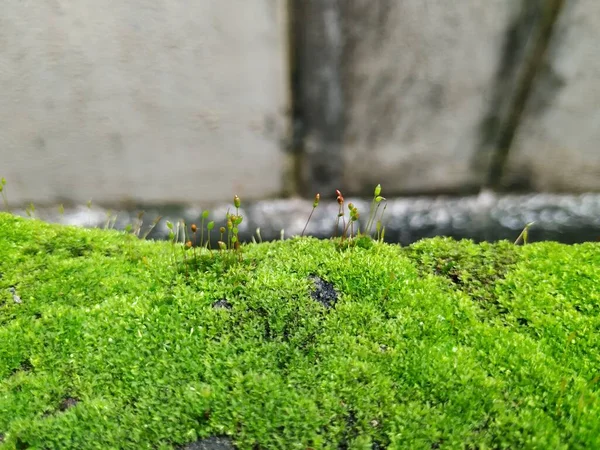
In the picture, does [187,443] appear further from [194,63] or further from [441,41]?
[441,41]

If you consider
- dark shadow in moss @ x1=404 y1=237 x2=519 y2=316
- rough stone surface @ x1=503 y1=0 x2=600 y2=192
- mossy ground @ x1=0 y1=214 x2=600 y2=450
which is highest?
rough stone surface @ x1=503 y1=0 x2=600 y2=192

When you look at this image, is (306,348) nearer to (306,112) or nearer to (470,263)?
(470,263)

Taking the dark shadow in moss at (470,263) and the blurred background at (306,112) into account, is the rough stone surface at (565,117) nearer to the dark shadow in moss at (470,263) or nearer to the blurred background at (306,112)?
the blurred background at (306,112)

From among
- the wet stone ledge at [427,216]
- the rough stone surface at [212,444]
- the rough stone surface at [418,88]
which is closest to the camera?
the rough stone surface at [212,444]

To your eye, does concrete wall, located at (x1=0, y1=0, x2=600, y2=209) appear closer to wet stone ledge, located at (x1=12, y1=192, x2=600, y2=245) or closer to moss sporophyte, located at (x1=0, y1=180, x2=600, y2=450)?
wet stone ledge, located at (x1=12, y1=192, x2=600, y2=245)

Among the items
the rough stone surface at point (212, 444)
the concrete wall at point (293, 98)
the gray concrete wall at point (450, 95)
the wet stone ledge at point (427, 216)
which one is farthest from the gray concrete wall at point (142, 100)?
Answer: the rough stone surface at point (212, 444)

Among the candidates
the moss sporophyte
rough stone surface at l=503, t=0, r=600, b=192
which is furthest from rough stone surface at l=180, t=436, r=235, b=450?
rough stone surface at l=503, t=0, r=600, b=192

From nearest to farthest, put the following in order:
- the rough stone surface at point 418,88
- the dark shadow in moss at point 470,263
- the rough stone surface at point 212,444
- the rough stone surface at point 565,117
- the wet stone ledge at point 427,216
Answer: the rough stone surface at point 212,444 < the dark shadow in moss at point 470,263 < the rough stone surface at point 418,88 < the rough stone surface at point 565,117 < the wet stone ledge at point 427,216
